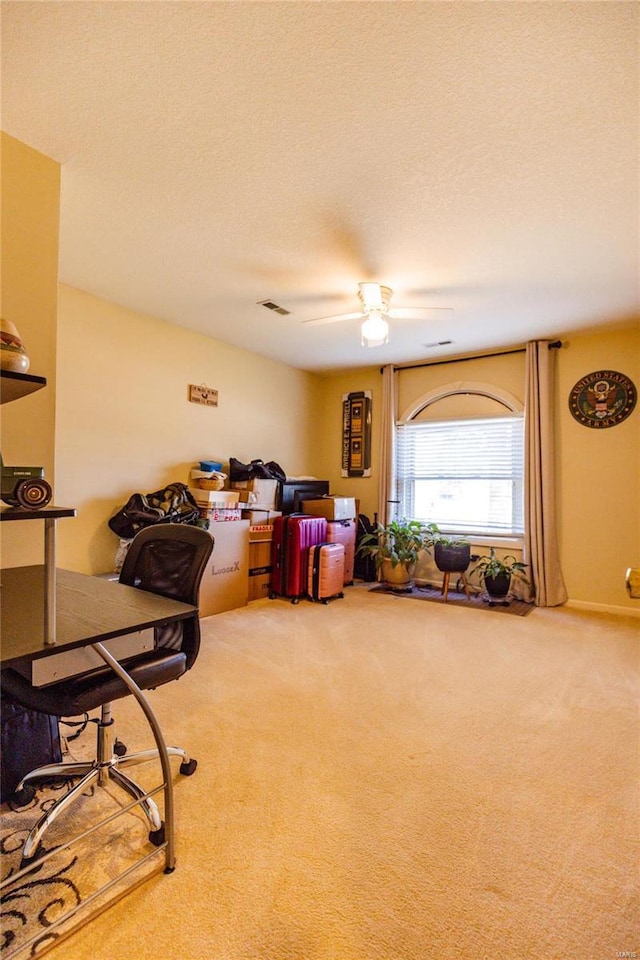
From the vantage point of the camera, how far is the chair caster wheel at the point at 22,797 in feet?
5.65

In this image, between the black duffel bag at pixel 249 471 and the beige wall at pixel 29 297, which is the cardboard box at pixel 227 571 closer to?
the black duffel bag at pixel 249 471

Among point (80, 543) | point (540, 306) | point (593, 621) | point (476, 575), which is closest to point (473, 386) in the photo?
point (540, 306)

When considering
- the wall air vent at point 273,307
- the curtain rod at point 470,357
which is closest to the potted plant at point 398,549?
the curtain rod at point 470,357

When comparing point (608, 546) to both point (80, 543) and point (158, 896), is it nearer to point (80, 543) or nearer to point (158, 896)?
point (158, 896)

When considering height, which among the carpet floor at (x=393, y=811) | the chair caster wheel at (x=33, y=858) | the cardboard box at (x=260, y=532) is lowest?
the carpet floor at (x=393, y=811)

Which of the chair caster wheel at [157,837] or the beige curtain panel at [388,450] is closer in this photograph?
the chair caster wheel at [157,837]

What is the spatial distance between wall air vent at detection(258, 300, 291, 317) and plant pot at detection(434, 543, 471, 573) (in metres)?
2.90

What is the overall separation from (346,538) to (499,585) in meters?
1.71

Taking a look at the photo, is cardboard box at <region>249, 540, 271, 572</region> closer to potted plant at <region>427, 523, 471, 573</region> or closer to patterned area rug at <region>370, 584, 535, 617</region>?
patterned area rug at <region>370, 584, 535, 617</region>

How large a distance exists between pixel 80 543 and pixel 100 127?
289 centimetres

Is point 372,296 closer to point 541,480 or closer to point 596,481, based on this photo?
point 541,480

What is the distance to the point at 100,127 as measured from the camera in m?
1.96

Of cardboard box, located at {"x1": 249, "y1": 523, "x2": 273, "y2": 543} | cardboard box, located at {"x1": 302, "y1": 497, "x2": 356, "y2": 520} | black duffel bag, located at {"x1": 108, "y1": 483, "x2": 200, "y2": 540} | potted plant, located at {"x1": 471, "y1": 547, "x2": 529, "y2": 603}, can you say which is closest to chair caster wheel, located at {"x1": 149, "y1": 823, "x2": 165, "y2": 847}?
black duffel bag, located at {"x1": 108, "y1": 483, "x2": 200, "y2": 540}

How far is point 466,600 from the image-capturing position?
191 inches
